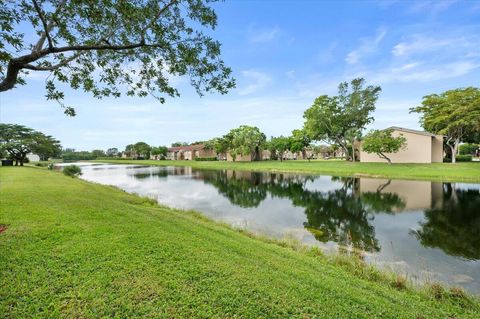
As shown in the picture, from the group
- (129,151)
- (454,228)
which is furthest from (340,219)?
(129,151)

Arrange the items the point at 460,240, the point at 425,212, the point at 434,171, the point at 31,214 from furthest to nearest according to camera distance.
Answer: the point at 434,171 < the point at 425,212 < the point at 460,240 < the point at 31,214

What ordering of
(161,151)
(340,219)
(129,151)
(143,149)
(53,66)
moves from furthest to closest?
1. (129,151)
2. (143,149)
3. (161,151)
4. (340,219)
5. (53,66)

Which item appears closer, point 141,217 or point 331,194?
point 141,217

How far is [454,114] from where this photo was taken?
3262cm

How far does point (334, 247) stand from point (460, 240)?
15.7 feet

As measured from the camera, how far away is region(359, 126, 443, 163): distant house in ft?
121

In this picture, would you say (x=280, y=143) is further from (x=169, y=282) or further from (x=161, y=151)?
(x=169, y=282)

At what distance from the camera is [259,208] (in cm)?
1541


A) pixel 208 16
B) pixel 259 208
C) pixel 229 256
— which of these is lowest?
pixel 259 208

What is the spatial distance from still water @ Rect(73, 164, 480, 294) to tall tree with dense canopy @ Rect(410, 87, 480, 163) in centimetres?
1644

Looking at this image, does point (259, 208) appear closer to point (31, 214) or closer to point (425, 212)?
point (425, 212)

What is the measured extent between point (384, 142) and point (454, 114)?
29.4 feet

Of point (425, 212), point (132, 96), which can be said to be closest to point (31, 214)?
point (132, 96)

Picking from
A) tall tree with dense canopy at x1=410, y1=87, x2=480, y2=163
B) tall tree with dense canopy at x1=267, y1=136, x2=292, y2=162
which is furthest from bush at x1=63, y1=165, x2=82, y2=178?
tall tree with dense canopy at x1=410, y1=87, x2=480, y2=163
